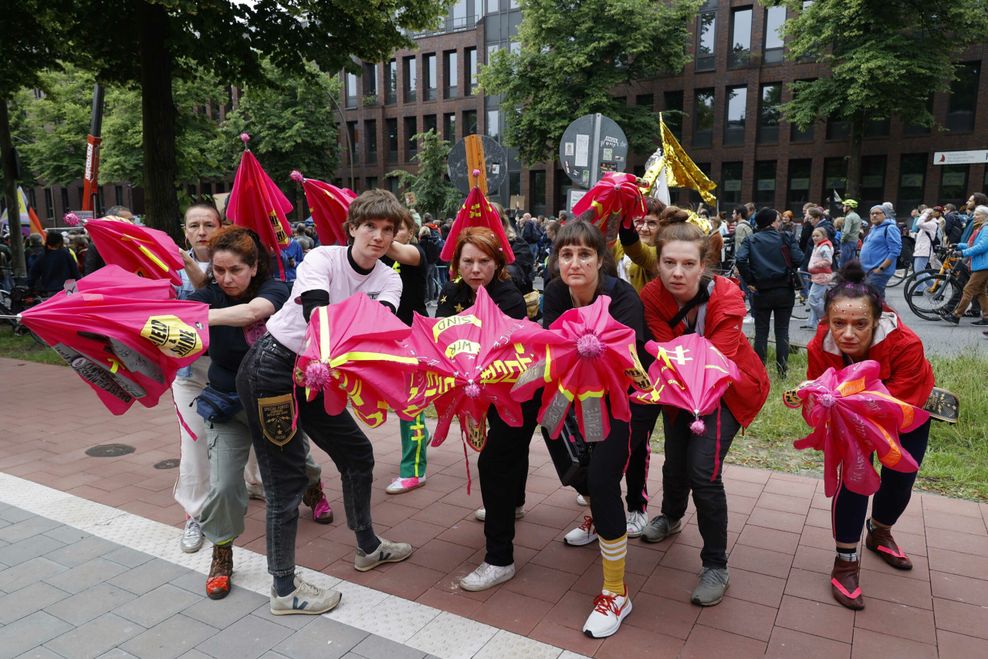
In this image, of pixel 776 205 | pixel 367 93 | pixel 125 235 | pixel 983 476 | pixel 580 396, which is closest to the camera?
pixel 580 396

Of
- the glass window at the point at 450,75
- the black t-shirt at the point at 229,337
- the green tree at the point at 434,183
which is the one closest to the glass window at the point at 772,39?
the green tree at the point at 434,183

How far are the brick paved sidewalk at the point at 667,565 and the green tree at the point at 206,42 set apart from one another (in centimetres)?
544

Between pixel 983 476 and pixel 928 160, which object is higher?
pixel 928 160

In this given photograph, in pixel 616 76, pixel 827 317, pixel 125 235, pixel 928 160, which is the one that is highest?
pixel 616 76

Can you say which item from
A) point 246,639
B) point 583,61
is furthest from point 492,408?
point 583,61

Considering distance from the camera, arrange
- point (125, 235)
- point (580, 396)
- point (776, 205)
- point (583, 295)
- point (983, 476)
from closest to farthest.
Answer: point (580, 396), point (583, 295), point (125, 235), point (983, 476), point (776, 205)

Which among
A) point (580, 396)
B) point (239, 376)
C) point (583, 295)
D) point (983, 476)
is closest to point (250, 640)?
point (239, 376)

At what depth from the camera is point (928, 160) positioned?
28.9 meters

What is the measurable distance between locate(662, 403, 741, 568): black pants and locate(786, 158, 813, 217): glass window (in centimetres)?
3137

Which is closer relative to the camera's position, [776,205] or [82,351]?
[82,351]

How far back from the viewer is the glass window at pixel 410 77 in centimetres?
4209

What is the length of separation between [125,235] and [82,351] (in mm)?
1155

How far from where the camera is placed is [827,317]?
11.0 ft

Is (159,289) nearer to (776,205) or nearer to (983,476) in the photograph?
(983,476)
